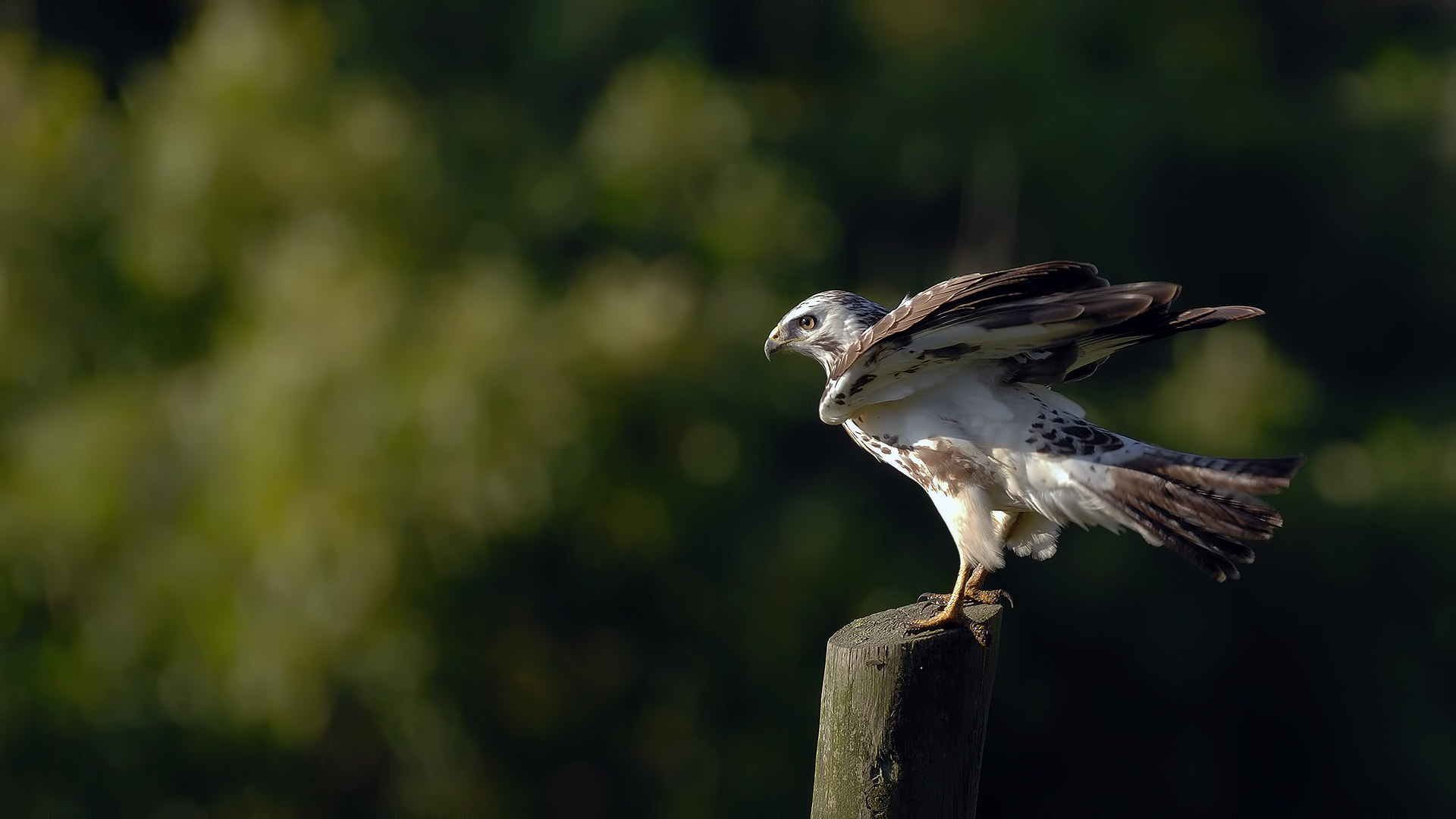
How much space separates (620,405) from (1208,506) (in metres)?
4.62

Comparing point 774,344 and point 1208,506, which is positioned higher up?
point 774,344

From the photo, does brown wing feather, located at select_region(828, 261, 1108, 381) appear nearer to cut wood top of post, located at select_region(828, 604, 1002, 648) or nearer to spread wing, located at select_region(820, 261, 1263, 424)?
spread wing, located at select_region(820, 261, 1263, 424)

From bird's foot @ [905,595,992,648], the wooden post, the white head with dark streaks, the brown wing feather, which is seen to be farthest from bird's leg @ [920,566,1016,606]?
the brown wing feather

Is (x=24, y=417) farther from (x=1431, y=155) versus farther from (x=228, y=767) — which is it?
(x=1431, y=155)

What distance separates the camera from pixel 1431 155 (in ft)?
35.1

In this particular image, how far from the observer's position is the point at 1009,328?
2.87 m

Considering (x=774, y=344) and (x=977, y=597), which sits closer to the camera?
(x=977, y=597)

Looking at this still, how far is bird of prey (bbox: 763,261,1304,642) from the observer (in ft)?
9.11

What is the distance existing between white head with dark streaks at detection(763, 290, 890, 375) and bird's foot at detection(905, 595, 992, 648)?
0.74m

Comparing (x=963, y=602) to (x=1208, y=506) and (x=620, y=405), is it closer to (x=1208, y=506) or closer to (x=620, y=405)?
(x=1208, y=506)

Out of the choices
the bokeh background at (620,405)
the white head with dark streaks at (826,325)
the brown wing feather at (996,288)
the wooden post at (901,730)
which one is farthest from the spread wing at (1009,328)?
the bokeh background at (620,405)

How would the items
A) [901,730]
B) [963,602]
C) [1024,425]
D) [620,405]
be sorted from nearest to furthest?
1. [901,730]
2. [1024,425]
3. [963,602]
4. [620,405]

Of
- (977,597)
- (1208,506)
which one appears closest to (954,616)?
(977,597)

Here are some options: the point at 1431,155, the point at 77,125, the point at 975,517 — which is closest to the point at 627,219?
the point at 77,125
